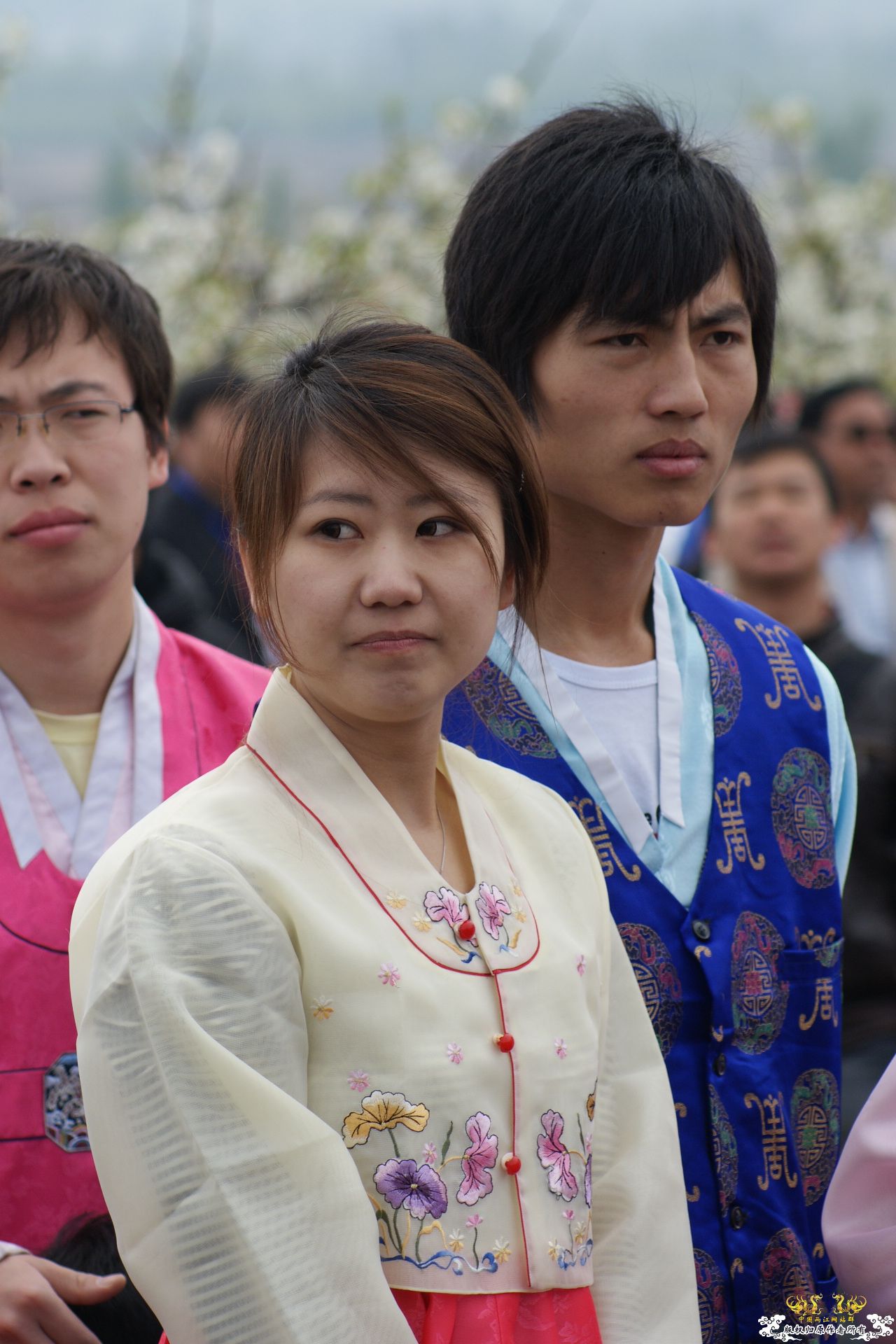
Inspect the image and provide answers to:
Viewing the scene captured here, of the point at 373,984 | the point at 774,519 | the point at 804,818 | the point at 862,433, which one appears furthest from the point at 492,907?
the point at 862,433

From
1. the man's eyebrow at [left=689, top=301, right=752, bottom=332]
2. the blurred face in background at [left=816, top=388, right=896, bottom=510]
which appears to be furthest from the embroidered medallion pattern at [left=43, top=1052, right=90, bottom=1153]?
the blurred face in background at [left=816, top=388, right=896, bottom=510]

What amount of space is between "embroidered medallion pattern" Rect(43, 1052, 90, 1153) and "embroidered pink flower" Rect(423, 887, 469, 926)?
736 mm

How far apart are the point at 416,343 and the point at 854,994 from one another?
2.34 metres

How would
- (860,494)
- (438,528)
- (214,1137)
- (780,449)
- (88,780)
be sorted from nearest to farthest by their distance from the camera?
(214,1137), (438,528), (88,780), (780,449), (860,494)

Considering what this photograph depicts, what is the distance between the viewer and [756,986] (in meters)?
2.02

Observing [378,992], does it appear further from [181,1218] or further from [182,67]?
[182,67]

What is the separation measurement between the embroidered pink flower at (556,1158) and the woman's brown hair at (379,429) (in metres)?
0.58

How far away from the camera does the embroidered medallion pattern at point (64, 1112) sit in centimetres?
209

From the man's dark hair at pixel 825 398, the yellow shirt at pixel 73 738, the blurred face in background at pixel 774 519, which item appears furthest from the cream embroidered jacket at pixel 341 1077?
the man's dark hair at pixel 825 398

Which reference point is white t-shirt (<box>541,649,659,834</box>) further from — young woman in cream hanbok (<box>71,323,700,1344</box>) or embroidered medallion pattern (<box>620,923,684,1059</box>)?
young woman in cream hanbok (<box>71,323,700,1344</box>)

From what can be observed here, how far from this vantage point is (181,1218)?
1411 mm

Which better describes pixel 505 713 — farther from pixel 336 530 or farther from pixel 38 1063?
A: pixel 38 1063

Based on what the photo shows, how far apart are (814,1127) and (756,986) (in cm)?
25

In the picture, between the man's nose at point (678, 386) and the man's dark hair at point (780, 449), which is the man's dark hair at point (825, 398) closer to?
the man's dark hair at point (780, 449)
